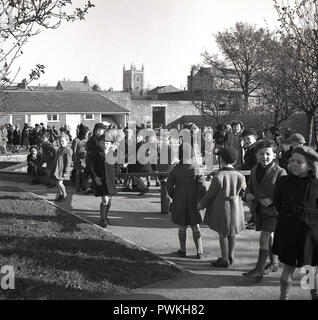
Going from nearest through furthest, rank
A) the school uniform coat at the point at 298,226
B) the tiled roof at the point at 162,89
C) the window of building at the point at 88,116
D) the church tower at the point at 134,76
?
the school uniform coat at the point at 298,226 < the window of building at the point at 88,116 < the tiled roof at the point at 162,89 < the church tower at the point at 134,76

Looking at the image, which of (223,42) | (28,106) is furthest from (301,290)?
(223,42)

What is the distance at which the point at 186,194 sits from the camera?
6.96 m

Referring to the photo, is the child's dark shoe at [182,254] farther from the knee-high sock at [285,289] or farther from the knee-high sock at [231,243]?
the knee-high sock at [285,289]

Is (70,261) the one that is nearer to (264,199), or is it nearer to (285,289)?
(264,199)

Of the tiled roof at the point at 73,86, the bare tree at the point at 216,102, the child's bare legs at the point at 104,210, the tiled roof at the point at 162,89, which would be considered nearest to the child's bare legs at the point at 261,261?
the child's bare legs at the point at 104,210

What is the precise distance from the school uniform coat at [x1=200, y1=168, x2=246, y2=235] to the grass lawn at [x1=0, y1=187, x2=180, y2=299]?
0.89 m

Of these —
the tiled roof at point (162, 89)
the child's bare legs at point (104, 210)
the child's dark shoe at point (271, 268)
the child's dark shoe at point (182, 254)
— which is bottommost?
the child's dark shoe at point (271, 268)

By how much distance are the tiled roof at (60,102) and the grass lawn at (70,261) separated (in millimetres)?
37280

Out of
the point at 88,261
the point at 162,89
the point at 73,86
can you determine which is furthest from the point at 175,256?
the point at 162,89

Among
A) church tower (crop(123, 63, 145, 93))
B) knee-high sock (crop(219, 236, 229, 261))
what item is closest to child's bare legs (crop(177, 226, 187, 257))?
knee-high sock (crop(219, 236, 229, 261))

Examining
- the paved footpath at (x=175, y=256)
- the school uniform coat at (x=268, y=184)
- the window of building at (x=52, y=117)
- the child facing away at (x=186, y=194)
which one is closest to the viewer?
the paved footpath at (x=175, y=256)

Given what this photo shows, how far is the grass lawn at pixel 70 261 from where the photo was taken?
546 cm

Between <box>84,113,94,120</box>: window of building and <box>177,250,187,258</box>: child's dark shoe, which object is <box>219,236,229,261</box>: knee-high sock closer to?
<box>177,250,187,258</box>: child's dark shoe

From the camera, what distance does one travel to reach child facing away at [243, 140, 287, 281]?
592 cm
